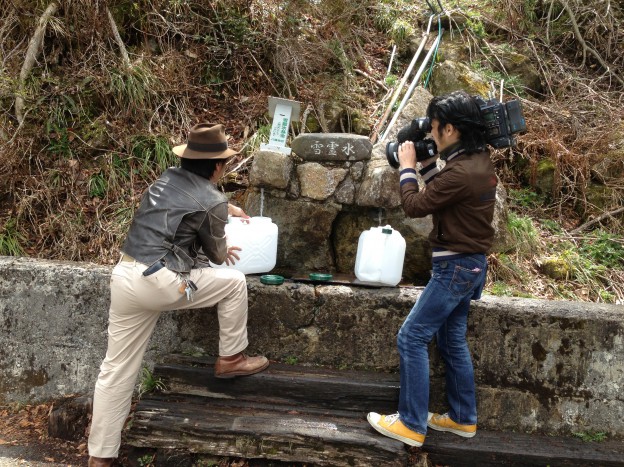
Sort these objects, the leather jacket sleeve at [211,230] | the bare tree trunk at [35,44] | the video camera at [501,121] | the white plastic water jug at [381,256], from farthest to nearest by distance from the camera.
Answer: the bare tree trunk at [35,44], the white plastic water jug at [381,256], the leather jacket sleeve at [211,230], the video camera at [501,121]

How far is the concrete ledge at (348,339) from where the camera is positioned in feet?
12.5

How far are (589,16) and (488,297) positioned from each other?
20.1ft

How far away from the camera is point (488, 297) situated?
3.96 meters

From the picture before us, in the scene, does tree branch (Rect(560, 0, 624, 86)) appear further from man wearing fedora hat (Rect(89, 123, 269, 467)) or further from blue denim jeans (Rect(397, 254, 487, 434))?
man wearing fedora hat (Rect(89, 123, 269, 467))

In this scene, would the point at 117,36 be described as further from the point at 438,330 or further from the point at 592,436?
the point at 592,436

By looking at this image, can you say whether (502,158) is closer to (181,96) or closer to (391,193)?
(391,193)

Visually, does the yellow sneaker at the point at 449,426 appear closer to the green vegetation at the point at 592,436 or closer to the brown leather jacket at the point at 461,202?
the green vegetation at the point at 592,436

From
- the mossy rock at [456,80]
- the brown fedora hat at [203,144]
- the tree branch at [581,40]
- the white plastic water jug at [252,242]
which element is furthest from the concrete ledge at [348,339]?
the tree branch at [581,40]

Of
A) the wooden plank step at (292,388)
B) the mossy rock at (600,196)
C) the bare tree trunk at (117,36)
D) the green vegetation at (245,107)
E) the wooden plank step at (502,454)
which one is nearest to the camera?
the wooden plank step at (502,454)

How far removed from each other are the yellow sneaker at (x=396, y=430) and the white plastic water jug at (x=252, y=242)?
1419 millimetres

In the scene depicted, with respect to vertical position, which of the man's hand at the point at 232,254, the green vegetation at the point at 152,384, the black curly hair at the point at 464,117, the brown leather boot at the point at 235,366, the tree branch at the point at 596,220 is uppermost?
the black curly hair at the point at 464,117

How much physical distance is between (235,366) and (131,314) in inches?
31.3

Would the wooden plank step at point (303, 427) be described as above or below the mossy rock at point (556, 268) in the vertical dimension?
below

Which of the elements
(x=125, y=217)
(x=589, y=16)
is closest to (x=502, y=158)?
(x=589, y=16)
